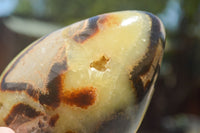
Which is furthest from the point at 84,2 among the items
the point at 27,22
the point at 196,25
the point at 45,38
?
the point at 45,38

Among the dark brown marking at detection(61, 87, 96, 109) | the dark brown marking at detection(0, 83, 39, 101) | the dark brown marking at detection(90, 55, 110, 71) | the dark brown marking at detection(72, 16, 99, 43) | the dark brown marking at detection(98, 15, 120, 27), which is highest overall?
the dark brown marking at detection(98, 15, 120, 27)

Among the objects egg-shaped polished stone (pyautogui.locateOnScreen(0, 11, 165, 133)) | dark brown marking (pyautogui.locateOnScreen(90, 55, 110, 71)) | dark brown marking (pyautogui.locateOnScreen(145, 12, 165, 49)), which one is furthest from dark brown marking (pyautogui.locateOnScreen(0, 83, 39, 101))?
dark brown marking (pyautogui.locateOnScreen(145, 12, 165, 49))

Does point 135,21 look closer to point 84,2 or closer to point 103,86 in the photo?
point 103,86

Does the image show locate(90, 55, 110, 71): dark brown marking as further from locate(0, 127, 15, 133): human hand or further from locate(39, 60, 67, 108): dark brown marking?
locate(0, 127, 15, 133): human hand

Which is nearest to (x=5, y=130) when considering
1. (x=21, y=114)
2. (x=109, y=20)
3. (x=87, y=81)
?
(x=21, y=114)

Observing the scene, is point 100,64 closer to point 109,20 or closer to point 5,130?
point 109,20

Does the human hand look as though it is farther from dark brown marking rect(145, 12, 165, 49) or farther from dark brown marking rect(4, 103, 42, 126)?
dark brown marking rect(145, 12, 165, 49)

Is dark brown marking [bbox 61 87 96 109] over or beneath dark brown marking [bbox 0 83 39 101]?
beneath

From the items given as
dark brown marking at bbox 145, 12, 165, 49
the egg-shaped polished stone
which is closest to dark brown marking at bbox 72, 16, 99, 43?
the egg-shaped polished stone
